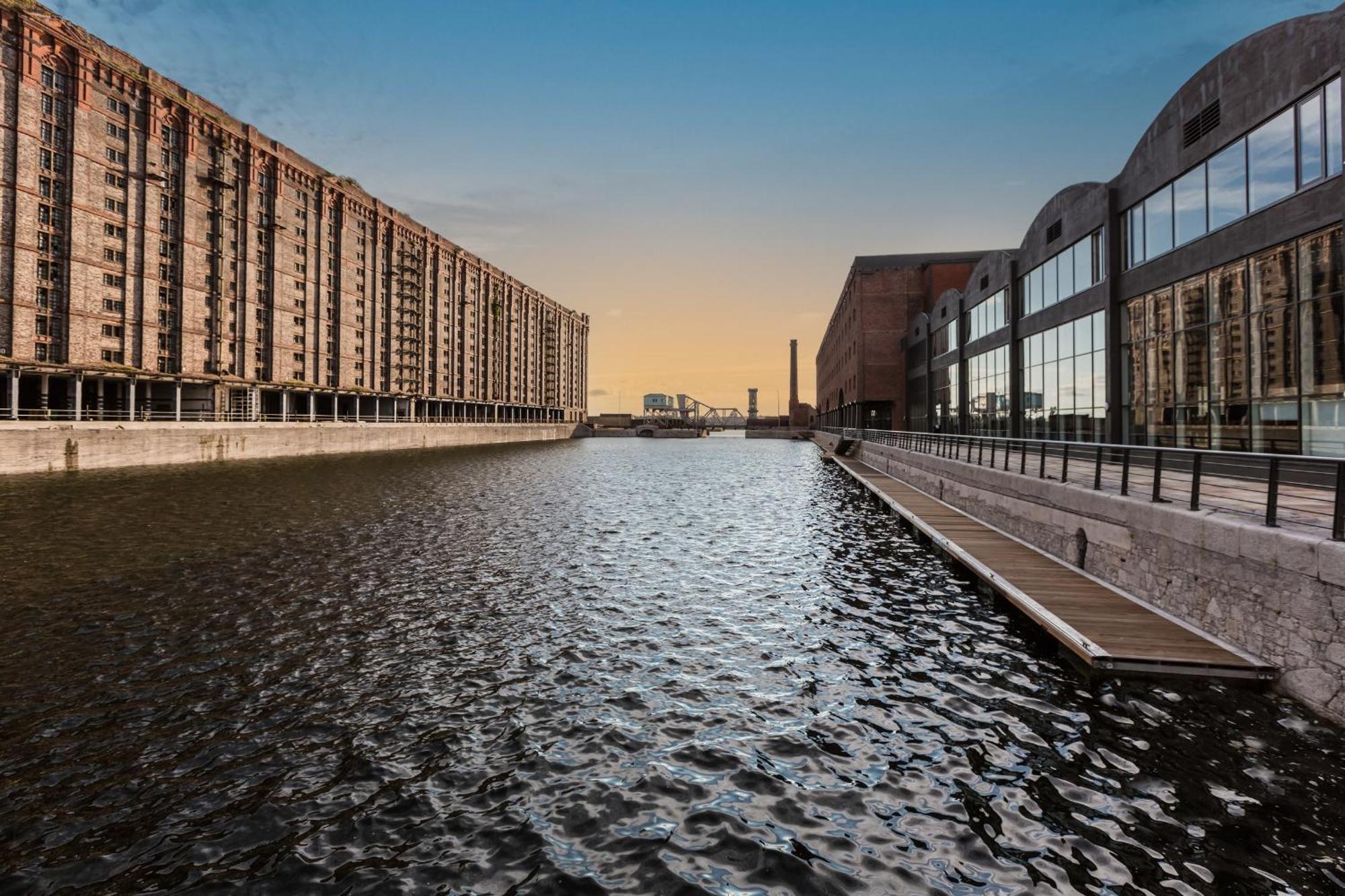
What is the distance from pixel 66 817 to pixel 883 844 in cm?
691

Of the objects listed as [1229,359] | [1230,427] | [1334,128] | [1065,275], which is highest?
[1065,275]

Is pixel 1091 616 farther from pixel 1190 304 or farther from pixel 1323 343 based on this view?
pixel 1190 304

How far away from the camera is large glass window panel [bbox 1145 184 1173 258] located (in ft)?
66.2

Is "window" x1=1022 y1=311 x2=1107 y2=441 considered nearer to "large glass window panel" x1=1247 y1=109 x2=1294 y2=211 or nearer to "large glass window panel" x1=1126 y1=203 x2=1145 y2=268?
"large glass window panel" x1=1126 y1=203 x2=1145 y2=268

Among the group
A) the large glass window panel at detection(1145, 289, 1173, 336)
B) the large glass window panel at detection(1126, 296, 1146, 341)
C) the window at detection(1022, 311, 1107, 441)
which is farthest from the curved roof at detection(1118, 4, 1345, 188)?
the window at detection(1022, 311, 1107, 441)

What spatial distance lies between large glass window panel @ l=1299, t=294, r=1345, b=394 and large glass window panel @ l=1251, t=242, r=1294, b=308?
714mm

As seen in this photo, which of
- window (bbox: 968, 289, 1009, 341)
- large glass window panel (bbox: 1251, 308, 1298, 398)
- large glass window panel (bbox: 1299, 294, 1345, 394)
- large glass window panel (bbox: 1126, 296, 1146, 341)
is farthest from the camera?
window (bbox: 968, 289, 1009, 341)

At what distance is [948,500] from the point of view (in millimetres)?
23938

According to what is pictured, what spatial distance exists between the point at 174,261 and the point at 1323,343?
75502 millimetres

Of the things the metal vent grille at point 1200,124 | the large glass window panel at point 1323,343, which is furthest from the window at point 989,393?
the large glass window panel at point 1323,343

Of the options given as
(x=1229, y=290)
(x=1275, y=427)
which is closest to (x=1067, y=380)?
(x=1229, y=290)

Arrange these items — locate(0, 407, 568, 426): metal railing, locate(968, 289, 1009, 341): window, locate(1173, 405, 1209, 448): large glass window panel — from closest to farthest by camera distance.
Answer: locate(1173, 405, 1209, 448): large glass window panel < locate(968, 289, 1009, 341): window < locate(0, 407, 568, 426): metal railing

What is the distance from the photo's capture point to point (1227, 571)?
8.45m

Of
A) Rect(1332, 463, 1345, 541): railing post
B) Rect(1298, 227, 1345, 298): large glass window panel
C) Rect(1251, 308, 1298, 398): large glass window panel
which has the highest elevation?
Rect(1298, 227, 1345, 298): large glass window panel
